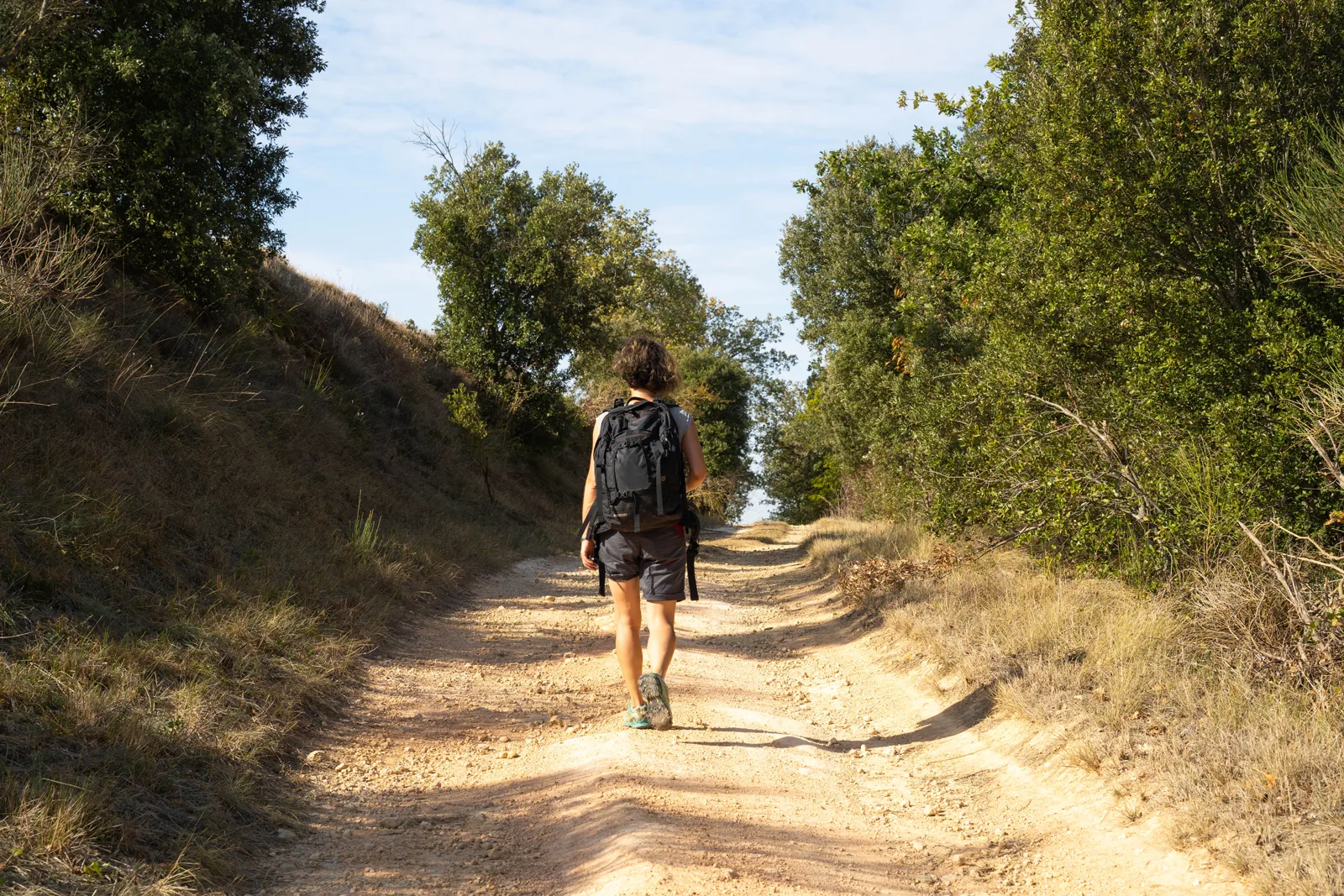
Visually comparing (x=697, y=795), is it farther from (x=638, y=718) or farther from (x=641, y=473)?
(x=641, y=473)

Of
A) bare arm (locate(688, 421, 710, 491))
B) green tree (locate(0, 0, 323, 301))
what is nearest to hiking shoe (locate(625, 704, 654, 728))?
bare arm (locate(688, 421, 710, 491))

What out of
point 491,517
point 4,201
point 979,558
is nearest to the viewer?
point 4,201

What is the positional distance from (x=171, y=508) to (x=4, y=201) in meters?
2.76

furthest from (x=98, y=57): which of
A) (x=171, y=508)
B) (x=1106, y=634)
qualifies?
(x=1106, y=634)

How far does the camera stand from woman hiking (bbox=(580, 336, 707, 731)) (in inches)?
211

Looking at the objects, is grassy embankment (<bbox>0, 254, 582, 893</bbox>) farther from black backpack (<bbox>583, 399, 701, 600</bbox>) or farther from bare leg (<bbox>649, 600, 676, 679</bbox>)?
black backpack (<bbox>583, 399, 701, 600</bbox>)

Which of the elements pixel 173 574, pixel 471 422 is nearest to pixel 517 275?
pixel 471 422

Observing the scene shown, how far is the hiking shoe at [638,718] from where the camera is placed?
5.68m

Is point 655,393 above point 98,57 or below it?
below

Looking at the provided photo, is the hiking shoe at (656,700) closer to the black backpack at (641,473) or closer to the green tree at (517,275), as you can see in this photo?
the black backpack at (641,473)

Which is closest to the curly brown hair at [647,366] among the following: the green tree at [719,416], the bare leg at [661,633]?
the bare leg at [661,633]

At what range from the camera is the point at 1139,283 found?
7.64 m

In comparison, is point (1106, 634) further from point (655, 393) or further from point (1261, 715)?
point (655, 393)

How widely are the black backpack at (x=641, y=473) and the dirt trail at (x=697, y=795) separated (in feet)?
4.10
